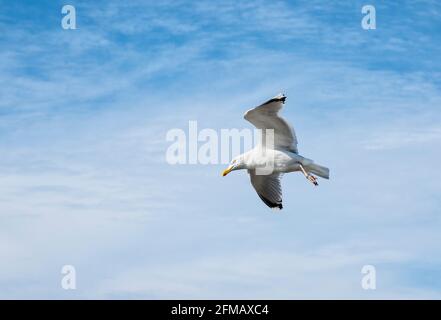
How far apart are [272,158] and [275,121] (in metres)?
1.06

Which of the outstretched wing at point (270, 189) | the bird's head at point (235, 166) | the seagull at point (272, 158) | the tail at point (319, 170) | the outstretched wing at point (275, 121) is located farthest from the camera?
the outstretched wing at point (270, 189)

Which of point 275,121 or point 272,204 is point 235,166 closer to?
point 272,204

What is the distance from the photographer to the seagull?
16703 mm

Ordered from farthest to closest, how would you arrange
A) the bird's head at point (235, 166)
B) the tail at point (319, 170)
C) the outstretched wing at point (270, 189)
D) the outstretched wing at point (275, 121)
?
the outstretched wing at point (270, 189), the bird's head at point (235, 166), the tail at point (319, 170), the outstretched wing at point (275, 121)

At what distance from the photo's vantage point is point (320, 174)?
57.8 feet

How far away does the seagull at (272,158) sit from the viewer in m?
16.7

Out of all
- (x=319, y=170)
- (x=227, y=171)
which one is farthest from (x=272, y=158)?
(x=227, y=171)

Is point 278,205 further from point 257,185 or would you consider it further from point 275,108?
point 275,108

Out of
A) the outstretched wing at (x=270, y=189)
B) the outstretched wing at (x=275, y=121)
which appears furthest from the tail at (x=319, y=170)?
the outstretched wing at (x=270, y=189)

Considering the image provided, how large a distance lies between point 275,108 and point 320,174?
199cm

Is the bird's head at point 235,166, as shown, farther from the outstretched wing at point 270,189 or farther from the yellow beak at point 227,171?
the outstretched wing at point 270,189

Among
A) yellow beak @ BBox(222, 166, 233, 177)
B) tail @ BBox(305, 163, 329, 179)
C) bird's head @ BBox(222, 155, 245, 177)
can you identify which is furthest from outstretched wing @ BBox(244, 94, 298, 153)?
yellow beak @ BBox(222, 166, 233, 177)

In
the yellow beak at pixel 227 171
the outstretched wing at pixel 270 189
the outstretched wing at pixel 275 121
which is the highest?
the outstretched wing at pixel 275 121

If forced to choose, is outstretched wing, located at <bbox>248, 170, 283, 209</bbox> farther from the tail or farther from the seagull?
the tail
